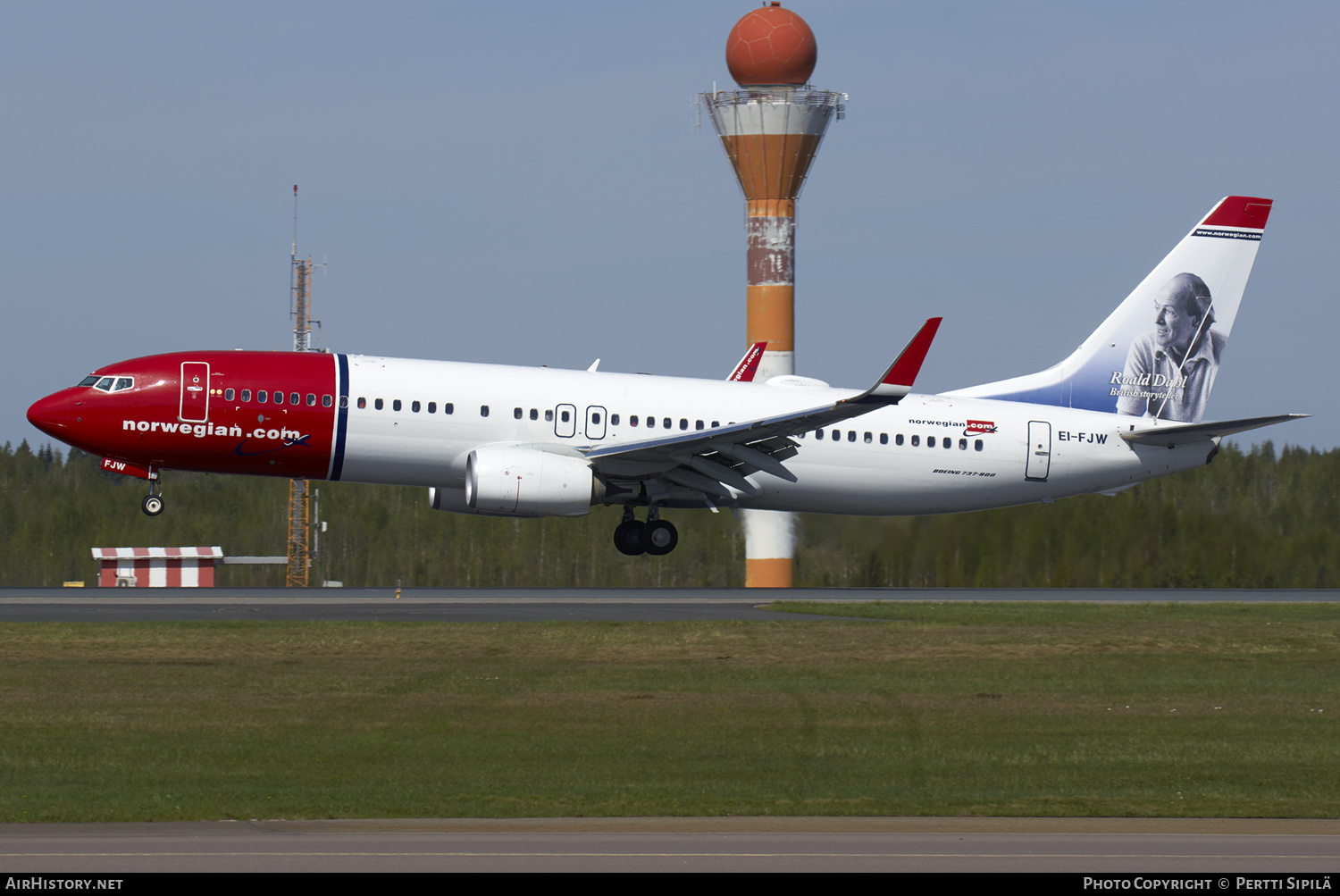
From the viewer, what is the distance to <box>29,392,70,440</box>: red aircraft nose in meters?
34.6

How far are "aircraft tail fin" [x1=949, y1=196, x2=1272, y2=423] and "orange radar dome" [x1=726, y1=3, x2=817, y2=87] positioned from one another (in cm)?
2673

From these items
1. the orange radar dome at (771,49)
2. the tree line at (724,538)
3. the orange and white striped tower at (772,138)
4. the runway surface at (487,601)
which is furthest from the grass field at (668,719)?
the orange radar dome at (771,49)

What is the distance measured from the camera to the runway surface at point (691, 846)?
1267cm

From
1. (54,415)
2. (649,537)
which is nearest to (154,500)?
(54,415)

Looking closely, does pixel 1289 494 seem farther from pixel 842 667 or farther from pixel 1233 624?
pixel 842 667

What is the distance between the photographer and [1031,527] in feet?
155

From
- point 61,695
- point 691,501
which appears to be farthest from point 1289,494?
point 61,695

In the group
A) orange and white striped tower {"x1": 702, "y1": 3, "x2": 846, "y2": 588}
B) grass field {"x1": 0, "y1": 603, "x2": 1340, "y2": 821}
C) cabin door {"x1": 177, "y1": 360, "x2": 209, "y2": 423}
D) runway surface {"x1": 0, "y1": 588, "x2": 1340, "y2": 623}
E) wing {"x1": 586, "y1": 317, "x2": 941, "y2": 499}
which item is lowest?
grass field {"x1": 0, "y1": 603, "x2": 1340, "y2": 821}

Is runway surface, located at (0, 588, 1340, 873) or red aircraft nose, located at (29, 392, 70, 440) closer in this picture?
runway surface, located at (0, 588, 1340, 873)

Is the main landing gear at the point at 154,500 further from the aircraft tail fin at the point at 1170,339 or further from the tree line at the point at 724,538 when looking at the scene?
the aircraft tail fin at the point at 1170,339

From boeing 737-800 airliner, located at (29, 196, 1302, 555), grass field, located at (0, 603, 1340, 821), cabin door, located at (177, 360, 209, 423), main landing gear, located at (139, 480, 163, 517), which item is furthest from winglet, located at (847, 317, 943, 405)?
main landing gear, located at (139, 480, 163, 517)

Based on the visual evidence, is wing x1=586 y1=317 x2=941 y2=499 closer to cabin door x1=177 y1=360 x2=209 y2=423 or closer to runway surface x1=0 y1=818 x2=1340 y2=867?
cabin door x1=177 y1=360 x2=209 y2=423

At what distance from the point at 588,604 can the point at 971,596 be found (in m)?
9.54

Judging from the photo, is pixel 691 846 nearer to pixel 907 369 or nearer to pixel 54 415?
pixel 907 369
